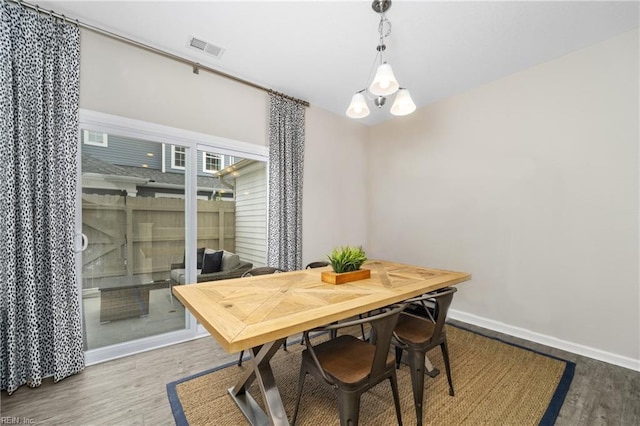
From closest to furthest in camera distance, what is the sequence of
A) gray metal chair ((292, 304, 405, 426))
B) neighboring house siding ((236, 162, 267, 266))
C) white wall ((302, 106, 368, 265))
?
gray metal chair ((292, 304, 405, 426))
neighboring house siding ((236, 162, 267, 266))
white wall ((302, 106, 368, 265))

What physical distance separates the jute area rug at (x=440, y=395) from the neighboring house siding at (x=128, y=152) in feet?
6.54

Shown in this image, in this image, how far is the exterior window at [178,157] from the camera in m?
2.77

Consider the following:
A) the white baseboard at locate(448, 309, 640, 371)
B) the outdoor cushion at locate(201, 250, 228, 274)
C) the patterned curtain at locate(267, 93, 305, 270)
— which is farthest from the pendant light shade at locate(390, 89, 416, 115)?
the white baseboard at locate(448, 309, 640, 371)

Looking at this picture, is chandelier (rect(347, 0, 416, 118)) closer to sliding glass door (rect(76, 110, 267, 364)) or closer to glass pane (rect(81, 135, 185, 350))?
sliding glass door (rect(76, 110, 267, 364))

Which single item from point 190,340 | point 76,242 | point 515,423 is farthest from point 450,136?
point 76,242

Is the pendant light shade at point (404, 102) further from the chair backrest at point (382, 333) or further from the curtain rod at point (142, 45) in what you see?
the curtain rod at point (142, 45)

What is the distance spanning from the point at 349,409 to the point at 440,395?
99 centimetres

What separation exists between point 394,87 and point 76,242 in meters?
2.80

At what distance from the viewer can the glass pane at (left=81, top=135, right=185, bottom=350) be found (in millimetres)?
2373

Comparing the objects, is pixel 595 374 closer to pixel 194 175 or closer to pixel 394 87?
pixel 394 87

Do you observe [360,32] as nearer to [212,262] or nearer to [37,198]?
[212,262]

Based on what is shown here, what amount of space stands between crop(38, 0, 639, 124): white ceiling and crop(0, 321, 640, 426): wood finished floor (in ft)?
9.53

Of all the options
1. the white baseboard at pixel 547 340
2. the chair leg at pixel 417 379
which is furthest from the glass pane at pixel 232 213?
the white baseboard at pixel 547 340

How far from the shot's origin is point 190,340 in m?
2.79
